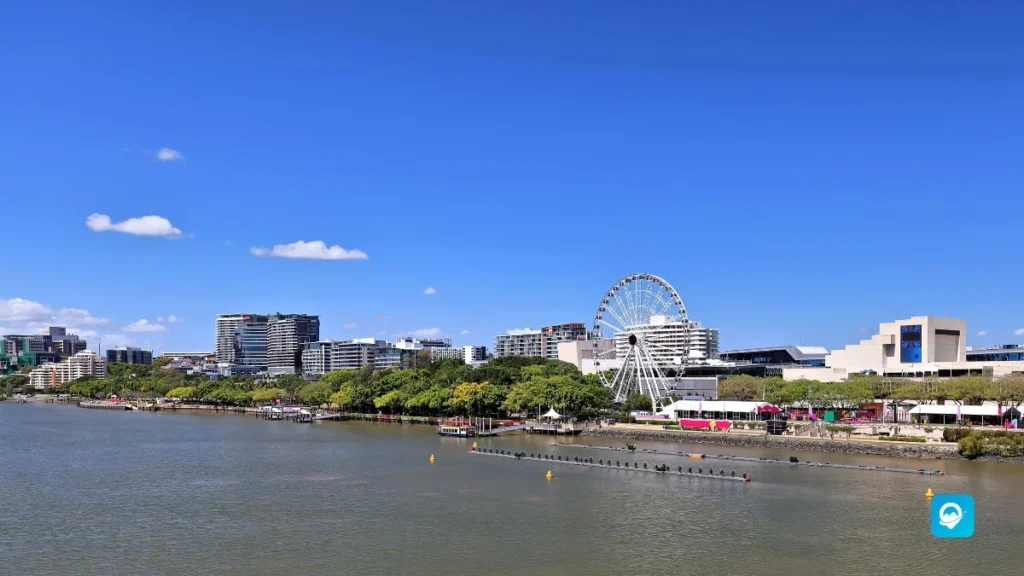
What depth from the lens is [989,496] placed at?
159 feet

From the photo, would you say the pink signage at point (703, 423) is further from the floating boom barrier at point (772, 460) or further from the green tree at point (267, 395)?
the green tree at point (267, 395)

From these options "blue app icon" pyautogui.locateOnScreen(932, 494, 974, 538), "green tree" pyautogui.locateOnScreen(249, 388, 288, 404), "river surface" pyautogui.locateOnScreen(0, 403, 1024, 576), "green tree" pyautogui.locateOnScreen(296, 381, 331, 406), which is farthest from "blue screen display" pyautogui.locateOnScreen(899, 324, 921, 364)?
"blue app icon" pyautogui.locateOnScreen(932, 494, 974, 538)

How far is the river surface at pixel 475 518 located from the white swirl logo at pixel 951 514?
19963 mm

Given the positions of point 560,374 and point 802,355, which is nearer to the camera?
point 560,374

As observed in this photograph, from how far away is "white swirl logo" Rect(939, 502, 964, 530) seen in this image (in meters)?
15.1

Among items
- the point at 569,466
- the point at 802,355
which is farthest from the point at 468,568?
Answer: the point at 802,355

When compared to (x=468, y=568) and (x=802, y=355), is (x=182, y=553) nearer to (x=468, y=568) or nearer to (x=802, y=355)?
(x=468, y=568)

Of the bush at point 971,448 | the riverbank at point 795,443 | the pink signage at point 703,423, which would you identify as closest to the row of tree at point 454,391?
the riverbank at point 795,443

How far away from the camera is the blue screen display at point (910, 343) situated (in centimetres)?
11606

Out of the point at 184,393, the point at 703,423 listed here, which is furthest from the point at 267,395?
the point at 703,423

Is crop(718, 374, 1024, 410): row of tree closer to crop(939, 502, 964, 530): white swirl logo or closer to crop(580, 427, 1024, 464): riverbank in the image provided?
crop(580, 427, 1024, 464): riverbank

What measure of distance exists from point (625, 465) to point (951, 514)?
4849 cm

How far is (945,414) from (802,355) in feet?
Answer: 307

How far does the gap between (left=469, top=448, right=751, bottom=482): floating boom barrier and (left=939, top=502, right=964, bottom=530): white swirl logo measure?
41.6 meters
